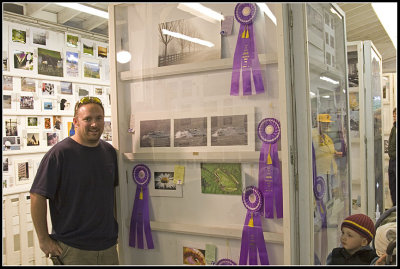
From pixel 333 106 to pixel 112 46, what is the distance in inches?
51.8

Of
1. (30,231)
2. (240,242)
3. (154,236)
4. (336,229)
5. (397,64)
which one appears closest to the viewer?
(397,64)

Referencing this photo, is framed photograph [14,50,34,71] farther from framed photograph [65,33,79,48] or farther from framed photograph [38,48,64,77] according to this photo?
framed photograph [65,33,79,48]

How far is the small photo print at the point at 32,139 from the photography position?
3141 mm

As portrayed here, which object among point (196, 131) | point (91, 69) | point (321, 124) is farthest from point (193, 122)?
point (91, 69)

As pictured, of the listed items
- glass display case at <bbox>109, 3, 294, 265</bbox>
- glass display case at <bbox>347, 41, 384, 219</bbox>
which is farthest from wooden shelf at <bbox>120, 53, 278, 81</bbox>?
glass display case at <bbox>347, 41, 384, 219</bbox>

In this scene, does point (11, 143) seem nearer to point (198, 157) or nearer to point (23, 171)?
point (23, 171)

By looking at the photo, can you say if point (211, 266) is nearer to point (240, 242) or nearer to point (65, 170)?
point (240, 242)

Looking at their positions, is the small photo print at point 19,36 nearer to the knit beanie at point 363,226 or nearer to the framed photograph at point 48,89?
the framed photograph at point 48,89

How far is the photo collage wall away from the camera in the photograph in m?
2.95

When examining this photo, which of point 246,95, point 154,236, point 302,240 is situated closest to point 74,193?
point 154,236

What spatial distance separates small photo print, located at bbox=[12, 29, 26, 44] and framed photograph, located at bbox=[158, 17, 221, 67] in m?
1.39

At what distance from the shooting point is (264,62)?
1.72 m

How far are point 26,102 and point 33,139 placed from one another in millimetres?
324

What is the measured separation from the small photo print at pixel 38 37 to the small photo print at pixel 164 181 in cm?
166
